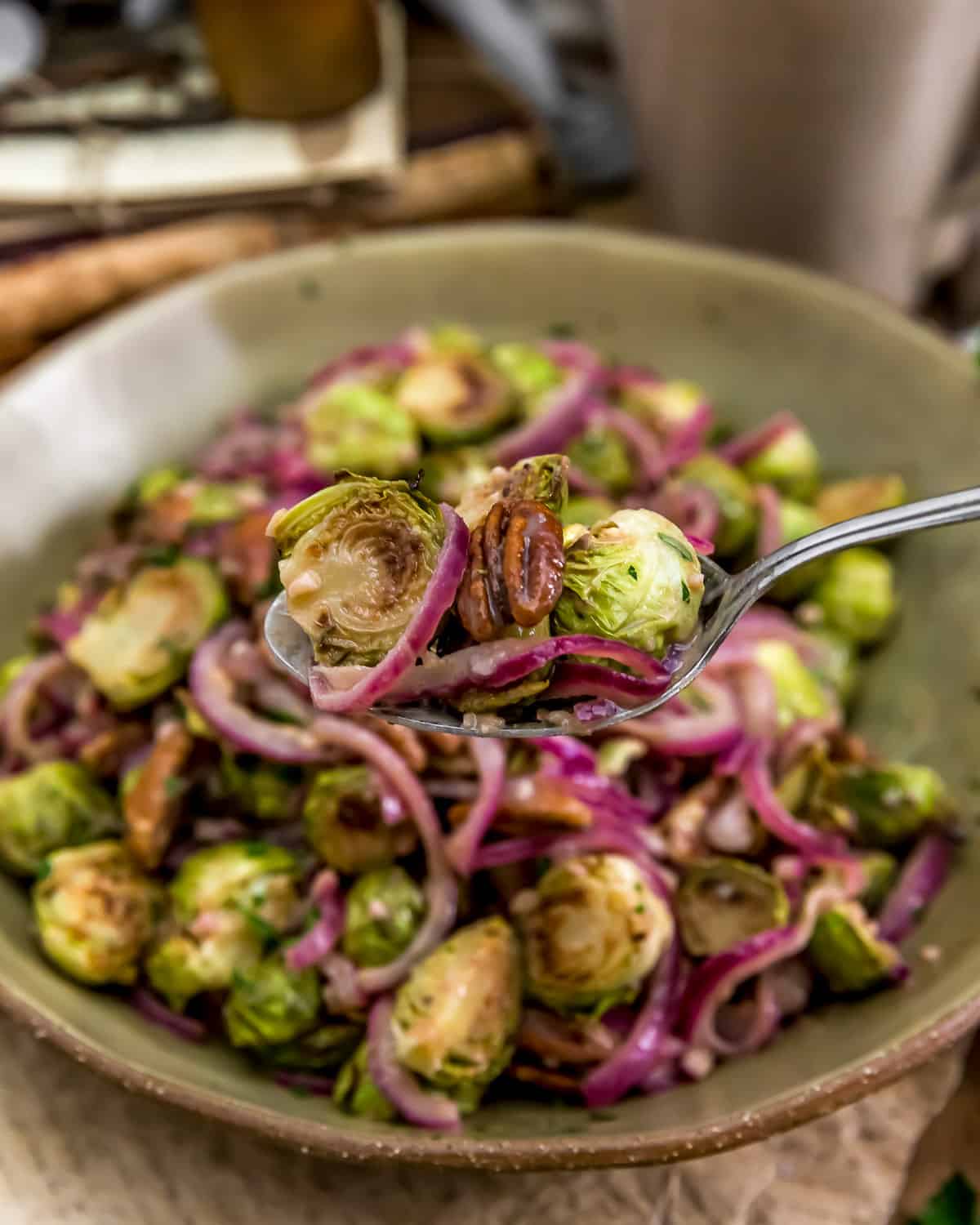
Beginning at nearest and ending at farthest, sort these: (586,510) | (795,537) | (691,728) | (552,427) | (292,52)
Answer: (691,728)
(586,510)
(795,537)
(552,427)
(292,52)

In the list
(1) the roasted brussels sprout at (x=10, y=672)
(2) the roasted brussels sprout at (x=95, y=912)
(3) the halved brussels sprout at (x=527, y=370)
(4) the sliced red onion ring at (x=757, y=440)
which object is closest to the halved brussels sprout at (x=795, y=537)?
(4) the sliced red onion ring at (x=757, y=440)

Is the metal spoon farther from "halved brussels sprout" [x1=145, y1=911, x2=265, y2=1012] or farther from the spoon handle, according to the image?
"halved brussels sprout" [x1=145, y1=911, x2=265, y2=1012]

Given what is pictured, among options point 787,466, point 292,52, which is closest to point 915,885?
point 787,466

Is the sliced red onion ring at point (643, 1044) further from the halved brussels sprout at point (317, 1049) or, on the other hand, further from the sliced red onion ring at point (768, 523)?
the sliced red onion ring at point (768, 523)

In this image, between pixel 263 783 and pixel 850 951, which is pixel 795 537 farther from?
pixel 263 783

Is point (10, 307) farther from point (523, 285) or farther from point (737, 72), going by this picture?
point (737, 72)

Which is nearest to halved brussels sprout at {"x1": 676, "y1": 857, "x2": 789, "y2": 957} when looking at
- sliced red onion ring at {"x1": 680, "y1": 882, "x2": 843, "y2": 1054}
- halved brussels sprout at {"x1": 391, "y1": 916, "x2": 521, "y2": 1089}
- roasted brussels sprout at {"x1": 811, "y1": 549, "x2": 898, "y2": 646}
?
sliced red onion ring at {"x1": 680, "y1": 882, "x2": 843, "y2": 1054}

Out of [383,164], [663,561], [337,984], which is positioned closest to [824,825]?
[663,561]
